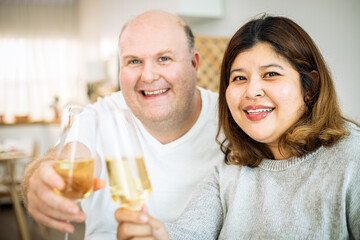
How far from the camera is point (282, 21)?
1104mm

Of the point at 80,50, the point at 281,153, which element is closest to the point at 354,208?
the point at 281,153

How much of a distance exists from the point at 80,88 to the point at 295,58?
22.6 ft

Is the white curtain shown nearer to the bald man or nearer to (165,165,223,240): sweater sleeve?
the bald man

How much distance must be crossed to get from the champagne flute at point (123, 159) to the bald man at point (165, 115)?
813mm

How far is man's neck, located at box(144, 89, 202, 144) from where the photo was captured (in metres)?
1.65

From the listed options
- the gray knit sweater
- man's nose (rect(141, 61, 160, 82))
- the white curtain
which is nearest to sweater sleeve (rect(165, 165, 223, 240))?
the gray knit sweater

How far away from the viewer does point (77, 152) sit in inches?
26.7

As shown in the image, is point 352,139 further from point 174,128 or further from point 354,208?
point 174,128

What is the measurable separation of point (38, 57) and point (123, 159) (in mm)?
7318

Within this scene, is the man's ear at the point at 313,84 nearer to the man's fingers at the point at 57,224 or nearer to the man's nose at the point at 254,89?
the man's nose at the point at 254,89

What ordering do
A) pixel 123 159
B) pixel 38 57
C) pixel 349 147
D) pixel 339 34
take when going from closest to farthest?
pixel 123 159 → pixel 349 147 → pixel 339 34 → pixel 38 57

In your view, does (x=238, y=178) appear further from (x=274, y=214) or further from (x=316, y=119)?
(x=316, y=119)

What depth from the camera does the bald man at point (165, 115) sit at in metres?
1.53

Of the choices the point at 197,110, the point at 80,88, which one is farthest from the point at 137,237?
the point at 80,88
